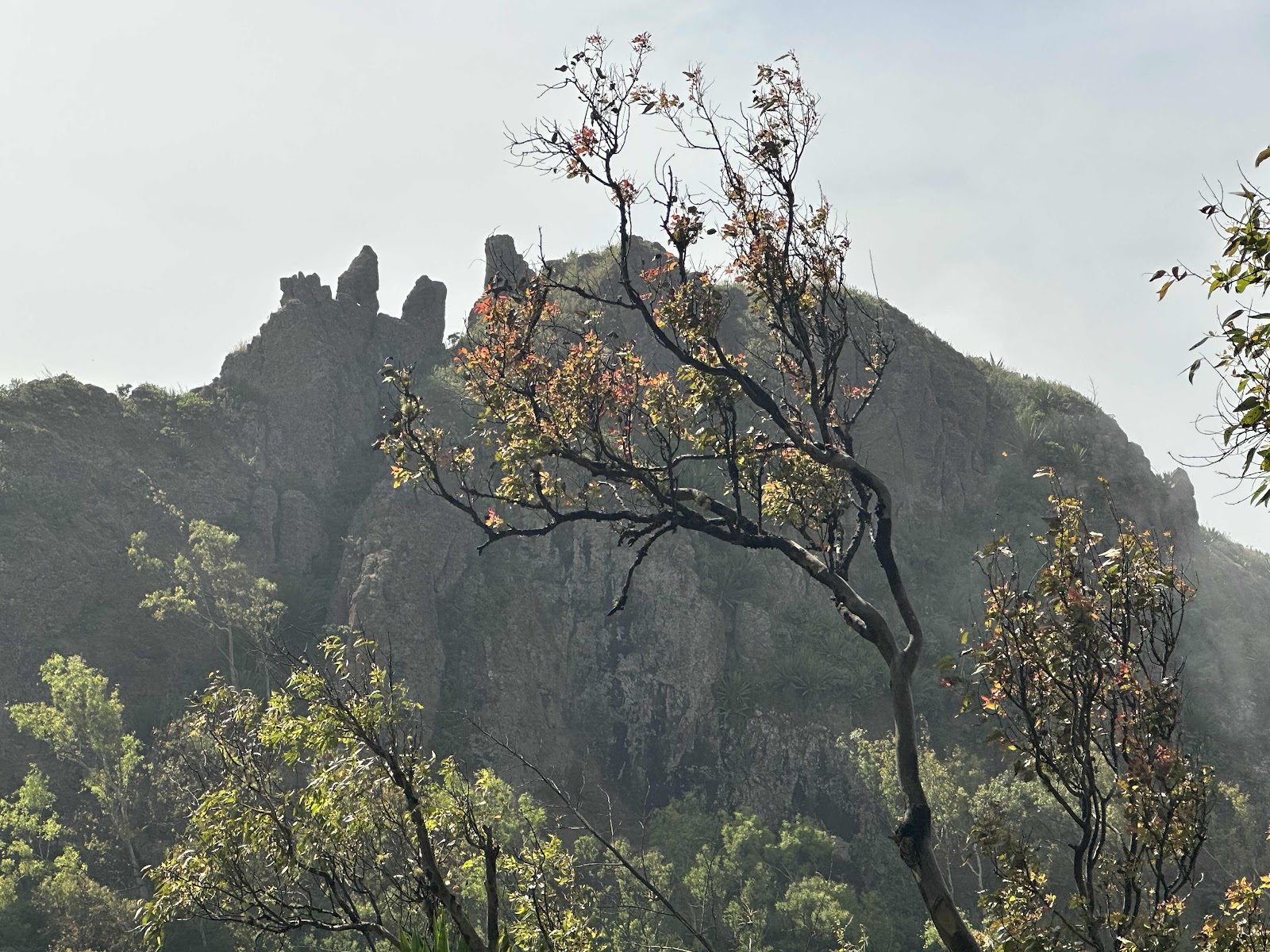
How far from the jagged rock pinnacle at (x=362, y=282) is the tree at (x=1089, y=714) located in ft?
141

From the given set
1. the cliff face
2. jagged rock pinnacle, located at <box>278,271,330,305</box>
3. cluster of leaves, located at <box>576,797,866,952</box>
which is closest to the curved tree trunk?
cluster of leaves, located at <box>576,797,866,952</box>

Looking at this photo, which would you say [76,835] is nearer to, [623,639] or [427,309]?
[623,639]

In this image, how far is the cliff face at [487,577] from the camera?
34750 millimetres

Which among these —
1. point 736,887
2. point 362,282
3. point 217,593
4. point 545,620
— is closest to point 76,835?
point 217,593

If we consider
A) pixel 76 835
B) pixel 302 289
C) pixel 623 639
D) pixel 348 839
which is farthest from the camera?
pixel 302 289

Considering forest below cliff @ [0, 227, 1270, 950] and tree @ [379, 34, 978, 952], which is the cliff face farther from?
tree @ [379, 34, 978, 952]

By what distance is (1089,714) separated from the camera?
680cm

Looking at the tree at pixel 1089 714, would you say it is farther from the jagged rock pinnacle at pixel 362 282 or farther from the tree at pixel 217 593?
the jagged rock pinnacle at pixel 362 282

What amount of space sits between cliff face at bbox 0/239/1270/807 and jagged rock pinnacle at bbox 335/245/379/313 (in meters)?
0.11

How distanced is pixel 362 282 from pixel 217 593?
18710 mm

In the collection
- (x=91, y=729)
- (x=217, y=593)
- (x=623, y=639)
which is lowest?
(x=91, y=729)

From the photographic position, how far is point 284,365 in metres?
44.0

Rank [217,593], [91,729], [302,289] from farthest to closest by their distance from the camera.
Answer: [302,289] < [217,593] < [91,729]

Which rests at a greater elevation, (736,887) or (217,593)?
(217,593)
